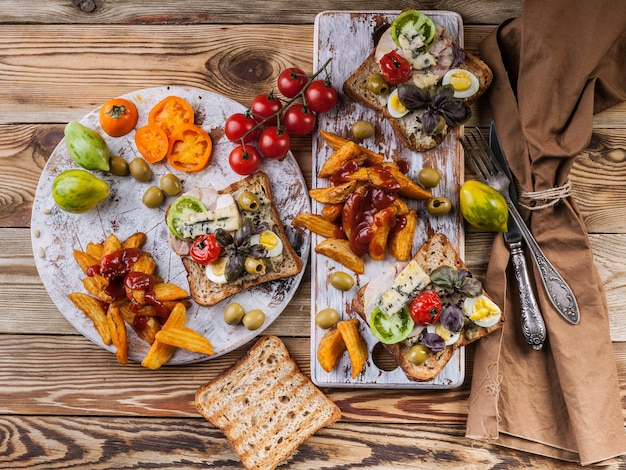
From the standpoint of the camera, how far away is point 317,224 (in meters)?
2.91

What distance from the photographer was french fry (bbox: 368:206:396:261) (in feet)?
9.20

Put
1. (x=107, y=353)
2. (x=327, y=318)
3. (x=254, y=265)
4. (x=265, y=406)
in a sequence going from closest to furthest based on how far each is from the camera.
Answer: (x=254, y=265)
(x=327, y=318)
(x=265, y=406)
(x=107, y=353)

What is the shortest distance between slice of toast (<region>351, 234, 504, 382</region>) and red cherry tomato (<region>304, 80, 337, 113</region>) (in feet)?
2.72

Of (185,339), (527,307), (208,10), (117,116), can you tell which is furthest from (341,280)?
(208,10)

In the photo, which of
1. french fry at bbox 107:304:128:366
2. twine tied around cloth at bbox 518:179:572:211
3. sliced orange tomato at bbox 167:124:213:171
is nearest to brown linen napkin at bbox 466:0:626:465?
twine tied around cloth at bbox 518:179:572:211

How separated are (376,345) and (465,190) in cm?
88

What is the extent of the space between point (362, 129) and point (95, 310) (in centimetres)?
158

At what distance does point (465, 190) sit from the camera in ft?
9.41

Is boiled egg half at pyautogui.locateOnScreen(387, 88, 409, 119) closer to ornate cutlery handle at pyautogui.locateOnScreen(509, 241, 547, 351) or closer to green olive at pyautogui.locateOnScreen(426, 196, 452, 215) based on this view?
green olive at pyautogui.locateOnScreen(426, 196, 452, 215)

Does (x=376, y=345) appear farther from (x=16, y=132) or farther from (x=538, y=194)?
(x=16, y=132)

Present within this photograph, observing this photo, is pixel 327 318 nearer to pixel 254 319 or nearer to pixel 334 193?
pixel 254 319

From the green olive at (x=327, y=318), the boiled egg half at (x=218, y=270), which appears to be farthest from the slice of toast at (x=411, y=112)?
the boiled egg half at (x=218, y=270)

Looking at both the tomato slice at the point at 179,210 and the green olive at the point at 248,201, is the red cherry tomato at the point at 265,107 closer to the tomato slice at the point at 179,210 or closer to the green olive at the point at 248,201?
the green olive at the point at 248,201

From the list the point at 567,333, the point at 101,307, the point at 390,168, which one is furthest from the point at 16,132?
the point at 567,333
